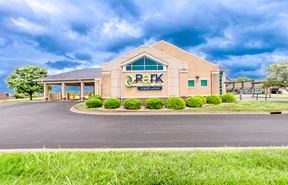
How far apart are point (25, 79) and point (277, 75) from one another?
45.9 m

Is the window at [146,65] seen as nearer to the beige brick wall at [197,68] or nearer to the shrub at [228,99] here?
the beige brick wall at [197,68]

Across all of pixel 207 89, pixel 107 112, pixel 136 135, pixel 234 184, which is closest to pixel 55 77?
pixel 107 112

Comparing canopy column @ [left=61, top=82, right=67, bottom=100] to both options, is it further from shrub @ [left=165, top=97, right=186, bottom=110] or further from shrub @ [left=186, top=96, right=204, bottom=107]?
shrub @ [left=186, top=96, right=204, bottom=107]

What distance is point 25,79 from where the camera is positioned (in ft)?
135

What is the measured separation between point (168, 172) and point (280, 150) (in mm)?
3379

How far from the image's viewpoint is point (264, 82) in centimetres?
2506

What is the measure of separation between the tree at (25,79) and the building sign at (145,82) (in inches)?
1176

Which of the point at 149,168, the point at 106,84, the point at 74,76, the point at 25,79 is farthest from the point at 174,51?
the point at 25,79

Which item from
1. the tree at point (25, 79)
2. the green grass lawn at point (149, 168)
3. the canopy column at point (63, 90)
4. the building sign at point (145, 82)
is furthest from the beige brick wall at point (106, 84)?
the tree at point (25, 79)

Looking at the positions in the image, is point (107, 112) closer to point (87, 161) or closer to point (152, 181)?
point (87, 161)

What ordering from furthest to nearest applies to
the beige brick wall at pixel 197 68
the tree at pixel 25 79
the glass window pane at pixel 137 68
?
the tree at pixel 25 79
the beige brick wall at pixel 197 68
the glass window pane at pixel 137 68

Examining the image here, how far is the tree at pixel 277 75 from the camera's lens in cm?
2319

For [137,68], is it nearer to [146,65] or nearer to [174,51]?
[146,65]

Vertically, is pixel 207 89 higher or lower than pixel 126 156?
higher
